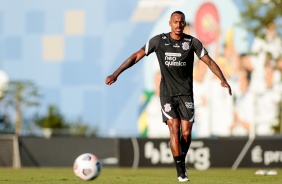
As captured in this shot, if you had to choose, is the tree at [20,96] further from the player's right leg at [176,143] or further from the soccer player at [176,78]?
the player's right leg at [176,143]

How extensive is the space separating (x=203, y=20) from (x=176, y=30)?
41960 millimetres

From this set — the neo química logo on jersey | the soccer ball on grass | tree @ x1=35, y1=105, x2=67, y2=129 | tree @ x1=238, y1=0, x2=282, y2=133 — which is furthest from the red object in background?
the soccer ball on grass

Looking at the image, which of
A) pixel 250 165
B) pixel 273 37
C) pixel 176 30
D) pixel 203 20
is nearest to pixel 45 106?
pixel 203 20

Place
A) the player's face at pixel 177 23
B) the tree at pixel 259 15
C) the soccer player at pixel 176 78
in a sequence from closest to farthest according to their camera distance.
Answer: the player's face at pixel 177 23 < the soccer player at pixel 176 78 < the tree at pixel 259 15

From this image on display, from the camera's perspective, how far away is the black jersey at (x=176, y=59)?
16062 mm

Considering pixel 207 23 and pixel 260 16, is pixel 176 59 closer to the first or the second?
pixel 260 16

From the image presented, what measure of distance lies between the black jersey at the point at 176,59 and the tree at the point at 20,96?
45.1 meters

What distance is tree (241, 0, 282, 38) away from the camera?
152 feet

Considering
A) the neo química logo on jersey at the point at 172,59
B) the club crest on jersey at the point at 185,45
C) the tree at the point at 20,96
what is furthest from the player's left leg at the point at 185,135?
the tree at the point at 20,96

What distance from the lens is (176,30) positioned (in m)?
15.9

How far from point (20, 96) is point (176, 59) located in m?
49.4

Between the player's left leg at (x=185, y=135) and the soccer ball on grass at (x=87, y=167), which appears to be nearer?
the soccer ball on grass at (x=87, y=167)

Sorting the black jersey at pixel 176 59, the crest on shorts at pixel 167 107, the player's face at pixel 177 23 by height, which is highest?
the player's face at pixel 177 23

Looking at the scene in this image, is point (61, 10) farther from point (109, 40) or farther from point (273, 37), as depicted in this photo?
point (273, 37)
